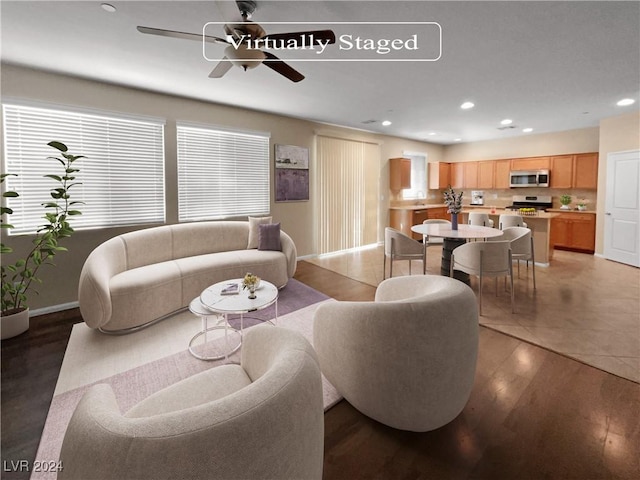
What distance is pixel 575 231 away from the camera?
249 inches

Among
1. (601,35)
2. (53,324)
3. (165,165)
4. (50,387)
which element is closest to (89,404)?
(50,387)

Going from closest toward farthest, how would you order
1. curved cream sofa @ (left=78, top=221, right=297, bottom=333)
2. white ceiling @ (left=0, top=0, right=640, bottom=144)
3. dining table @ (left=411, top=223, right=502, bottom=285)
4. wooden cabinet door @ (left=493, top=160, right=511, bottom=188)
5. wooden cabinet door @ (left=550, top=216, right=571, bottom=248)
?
white ceiling @ (left=0, top=0, right=640, bottom=144) < curved cream sofa @ (left=78, top=221, right=297, bottom=333) < dining table @ (left=411, top=223, right=502, bottom=285) < wooden cabinet door @ (left=550, top=216, right=571, bottom=248) < wooden cabinet door @ (left=493, top=160, right=511, bottom=188)

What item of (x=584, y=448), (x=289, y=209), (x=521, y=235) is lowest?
(x=584, y=448)

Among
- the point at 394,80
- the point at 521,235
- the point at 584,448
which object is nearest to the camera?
the point at 584,448

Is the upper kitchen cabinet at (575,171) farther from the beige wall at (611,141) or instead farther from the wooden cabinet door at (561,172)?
the beige wall at (611,141)

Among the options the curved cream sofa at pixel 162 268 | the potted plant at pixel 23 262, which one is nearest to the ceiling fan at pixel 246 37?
the potted plant at pixel 23 262

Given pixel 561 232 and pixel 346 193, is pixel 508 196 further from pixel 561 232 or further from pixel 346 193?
pixel 346 193

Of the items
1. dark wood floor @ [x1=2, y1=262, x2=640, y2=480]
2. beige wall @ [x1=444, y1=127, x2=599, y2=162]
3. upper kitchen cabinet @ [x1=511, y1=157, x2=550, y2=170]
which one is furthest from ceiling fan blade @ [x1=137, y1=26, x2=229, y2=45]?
beige wall @ [x1=444, y1=127, x2=599, y2=162]

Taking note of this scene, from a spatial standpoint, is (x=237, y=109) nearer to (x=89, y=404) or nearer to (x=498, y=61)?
(x=498, y=61)

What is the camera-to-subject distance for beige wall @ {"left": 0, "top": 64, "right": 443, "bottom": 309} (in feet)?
10.9

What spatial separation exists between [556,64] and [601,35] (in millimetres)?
599

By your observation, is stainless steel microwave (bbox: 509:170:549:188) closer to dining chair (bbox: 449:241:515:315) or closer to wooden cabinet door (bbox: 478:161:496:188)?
wooden cabinet door (bbox: 478:161:496:188)

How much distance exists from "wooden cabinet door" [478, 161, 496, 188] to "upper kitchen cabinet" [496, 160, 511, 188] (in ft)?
0.23

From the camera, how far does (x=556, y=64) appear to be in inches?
126
